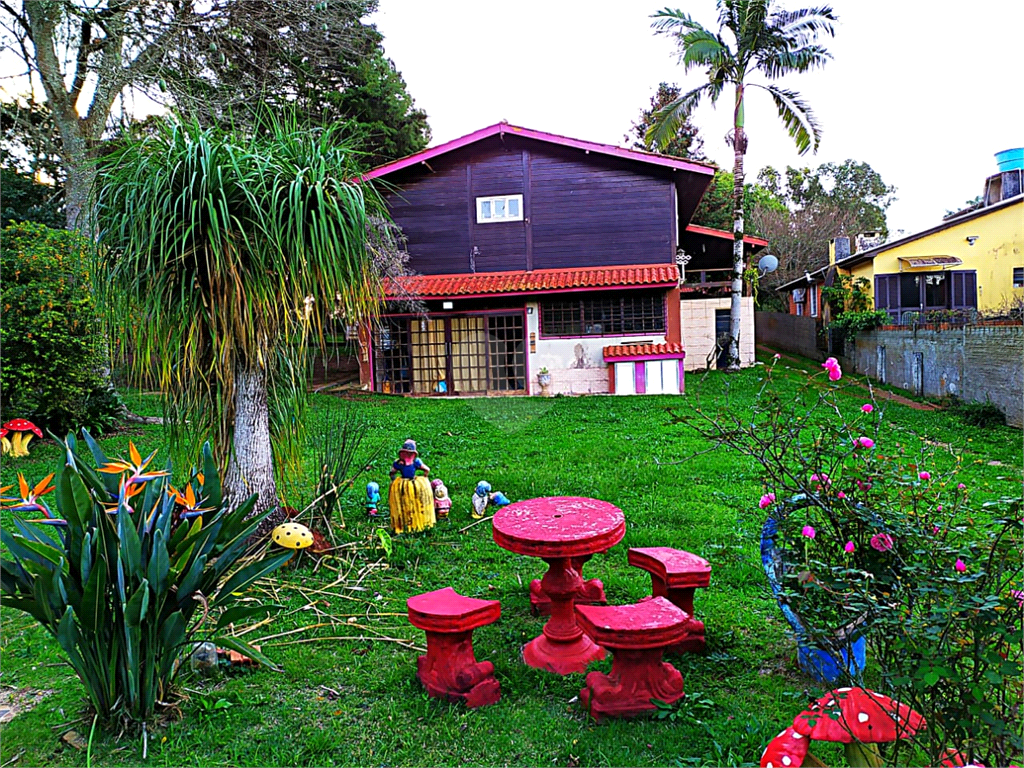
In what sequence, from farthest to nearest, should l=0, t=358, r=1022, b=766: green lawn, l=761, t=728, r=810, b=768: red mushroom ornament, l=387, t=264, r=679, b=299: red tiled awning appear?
l=387, t=264, r=679, b=299: red tiled awning < l=0, t=358, r=1022, b=766: green lawn < l=761, t=728, r=810, b=768: red mushroom ornament

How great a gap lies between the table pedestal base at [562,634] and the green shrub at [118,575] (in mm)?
1355

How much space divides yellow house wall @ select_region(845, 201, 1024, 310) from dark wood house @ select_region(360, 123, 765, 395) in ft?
17.8

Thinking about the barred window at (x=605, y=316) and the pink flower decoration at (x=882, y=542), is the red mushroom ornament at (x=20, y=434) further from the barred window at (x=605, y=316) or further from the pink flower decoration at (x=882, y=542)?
the barred window at (x=605, y=316)

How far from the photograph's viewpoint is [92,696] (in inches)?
99.3

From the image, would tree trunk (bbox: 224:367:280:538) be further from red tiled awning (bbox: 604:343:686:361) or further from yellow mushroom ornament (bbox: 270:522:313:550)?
red tiled awning (bbox: 604:343:686:361)

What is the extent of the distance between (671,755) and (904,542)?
3.82ft

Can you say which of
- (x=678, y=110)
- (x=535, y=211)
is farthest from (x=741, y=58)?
(x=535, y=211)

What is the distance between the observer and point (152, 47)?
36.0ft

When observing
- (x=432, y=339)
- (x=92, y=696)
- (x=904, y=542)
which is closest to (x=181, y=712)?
(x=92, y=696)

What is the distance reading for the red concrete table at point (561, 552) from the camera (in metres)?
3.09

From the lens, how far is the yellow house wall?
15930 millimetres

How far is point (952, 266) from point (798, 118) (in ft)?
18.4

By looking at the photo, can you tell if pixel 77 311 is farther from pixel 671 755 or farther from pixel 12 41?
pixel 671 755

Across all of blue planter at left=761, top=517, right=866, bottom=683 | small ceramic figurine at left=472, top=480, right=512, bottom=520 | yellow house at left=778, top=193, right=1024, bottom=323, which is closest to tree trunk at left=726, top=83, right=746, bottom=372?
yellow house at left=778, top=193, right=1024, bottom=323
